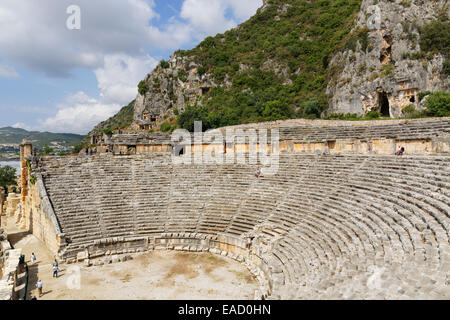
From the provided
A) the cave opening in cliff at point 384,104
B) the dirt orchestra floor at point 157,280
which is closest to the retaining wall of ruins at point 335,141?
the dirt orchestra floor at point 157,280

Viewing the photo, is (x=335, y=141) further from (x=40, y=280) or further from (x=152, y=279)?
(x=40, y=280)

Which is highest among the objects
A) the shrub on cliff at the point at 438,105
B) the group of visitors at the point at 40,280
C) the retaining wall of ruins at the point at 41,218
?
the shrub on cliff at the point at 438,105

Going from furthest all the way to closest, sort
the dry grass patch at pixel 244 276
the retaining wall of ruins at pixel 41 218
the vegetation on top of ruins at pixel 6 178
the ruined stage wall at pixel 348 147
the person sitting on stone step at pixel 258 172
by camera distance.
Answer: the vegetation on top of ruins at pixel 6 178, the person sitting on stone step at pixel 258 172, the retaining wall of ruins at pixel 41 218, the ruined stage wall at pixel 348 147, the dry grass patch at pixel 244 276

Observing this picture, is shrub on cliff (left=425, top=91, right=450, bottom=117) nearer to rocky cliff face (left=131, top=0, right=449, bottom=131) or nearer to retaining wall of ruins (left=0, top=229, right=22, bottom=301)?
rocky cliff face (left=131, top=0, right=449, bottom=131)

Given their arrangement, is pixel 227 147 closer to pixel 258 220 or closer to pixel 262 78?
pixel 258 220

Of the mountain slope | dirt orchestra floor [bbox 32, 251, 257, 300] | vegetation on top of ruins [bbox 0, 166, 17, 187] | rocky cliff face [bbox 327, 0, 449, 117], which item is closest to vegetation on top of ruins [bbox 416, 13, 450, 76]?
the mountain slope

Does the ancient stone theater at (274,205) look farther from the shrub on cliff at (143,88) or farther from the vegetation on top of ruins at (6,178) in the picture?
the shrub on cliff at (143,88)
